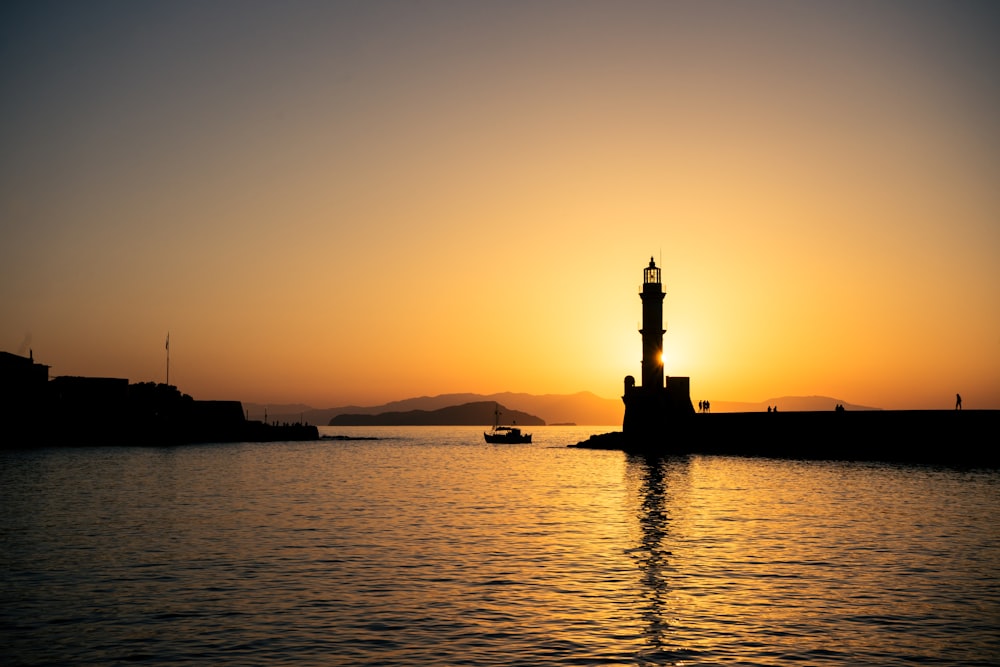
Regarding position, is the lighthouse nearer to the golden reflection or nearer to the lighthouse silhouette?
the lighthouse silhouette

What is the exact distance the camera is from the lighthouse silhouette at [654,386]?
102500 millimetres

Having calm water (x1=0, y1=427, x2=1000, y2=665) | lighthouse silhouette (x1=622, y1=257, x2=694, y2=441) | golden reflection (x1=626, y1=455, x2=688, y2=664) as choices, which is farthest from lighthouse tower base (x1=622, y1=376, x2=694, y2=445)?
calm water (x1=0, y1=427, x2=1000, y2=665)

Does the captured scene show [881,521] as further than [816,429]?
No

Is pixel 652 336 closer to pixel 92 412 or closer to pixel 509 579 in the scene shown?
pixel 509 579

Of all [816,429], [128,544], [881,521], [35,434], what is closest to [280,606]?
[128,544]

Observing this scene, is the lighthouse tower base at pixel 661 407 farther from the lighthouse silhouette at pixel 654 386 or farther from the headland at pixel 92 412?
the headland at pixel 92 412

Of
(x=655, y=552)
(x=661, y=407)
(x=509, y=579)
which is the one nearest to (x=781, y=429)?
(x=661, y=407)

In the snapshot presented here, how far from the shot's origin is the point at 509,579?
2645cm

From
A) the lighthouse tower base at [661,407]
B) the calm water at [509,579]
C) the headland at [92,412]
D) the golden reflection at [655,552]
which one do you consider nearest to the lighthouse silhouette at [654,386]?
the lighthouse tower base at [661,407]

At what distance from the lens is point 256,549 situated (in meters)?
32.9

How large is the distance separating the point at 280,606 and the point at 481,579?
20.4 ft

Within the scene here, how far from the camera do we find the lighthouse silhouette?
102500 millimetres

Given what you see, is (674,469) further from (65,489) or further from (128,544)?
(128,544)

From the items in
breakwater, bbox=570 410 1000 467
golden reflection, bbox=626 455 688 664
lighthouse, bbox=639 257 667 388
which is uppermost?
lighthouse, bbox=639 257 667 388
